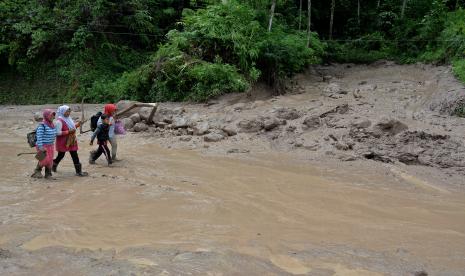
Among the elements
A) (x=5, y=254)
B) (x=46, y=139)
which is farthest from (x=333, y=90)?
(x=5, y=254)

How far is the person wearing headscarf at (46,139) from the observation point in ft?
25.2

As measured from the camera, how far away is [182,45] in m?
16.7

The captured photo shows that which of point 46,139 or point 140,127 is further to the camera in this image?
point 140,127

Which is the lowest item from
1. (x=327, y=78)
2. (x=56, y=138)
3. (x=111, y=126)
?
(x=56, y=138)

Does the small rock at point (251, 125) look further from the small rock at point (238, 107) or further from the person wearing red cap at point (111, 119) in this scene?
the person wearing red cap at point (111, 119)

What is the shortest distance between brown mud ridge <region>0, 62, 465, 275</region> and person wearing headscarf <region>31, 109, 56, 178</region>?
14.5 inches

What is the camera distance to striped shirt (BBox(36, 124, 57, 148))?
7695 mm

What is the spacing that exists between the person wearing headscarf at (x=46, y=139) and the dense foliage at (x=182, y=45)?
768cm

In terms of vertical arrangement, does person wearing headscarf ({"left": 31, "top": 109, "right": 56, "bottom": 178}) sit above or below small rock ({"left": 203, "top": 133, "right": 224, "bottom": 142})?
above

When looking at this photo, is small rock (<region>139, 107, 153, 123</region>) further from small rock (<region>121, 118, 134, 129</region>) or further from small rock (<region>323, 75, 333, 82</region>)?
small rock (<region>323, 75, 333, 82</region>)

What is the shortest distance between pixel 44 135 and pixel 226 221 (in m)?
4.02

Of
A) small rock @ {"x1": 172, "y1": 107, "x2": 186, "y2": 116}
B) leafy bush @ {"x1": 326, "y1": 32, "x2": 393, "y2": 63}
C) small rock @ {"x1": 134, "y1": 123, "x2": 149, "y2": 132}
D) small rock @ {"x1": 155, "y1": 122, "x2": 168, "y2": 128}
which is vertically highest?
leafy bush @ {"x1": 326, "y1": 32, "x2": 393, "y2": 63}

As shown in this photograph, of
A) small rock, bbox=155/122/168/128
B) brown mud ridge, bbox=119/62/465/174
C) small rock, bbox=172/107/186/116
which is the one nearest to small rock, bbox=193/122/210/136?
brown mud ridge, bbox=119/62/465/174

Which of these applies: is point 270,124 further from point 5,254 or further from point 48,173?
point 5,254
